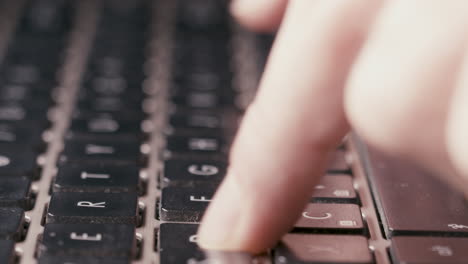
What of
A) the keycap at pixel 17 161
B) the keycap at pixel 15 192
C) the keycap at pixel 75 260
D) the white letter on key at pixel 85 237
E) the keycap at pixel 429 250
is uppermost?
the keycap at pixel 17 161

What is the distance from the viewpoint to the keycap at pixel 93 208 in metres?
0.38

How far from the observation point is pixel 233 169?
Answer: 32 centimetres

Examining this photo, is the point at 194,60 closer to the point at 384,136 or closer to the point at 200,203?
the point at 200,203

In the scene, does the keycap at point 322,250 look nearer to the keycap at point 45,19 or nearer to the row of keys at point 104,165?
the row of keys at point 104,165

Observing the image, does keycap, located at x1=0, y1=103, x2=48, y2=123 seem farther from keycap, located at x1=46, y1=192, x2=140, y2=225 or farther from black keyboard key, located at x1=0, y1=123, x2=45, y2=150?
keycap, located at x1=46, y1=192, x2=140, y2=225

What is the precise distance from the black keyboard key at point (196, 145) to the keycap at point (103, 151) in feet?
0.08

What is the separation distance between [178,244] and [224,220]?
4 cm

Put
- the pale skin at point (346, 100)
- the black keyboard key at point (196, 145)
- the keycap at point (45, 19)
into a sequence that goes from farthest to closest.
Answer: the keycap at point (45, 19), the black keyboard key at point (196, 145), the pale skin at point (346, 100)

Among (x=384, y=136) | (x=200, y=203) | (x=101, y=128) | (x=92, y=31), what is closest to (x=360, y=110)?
(x=384, y=136)

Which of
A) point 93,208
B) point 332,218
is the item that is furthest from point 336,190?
point 93,208

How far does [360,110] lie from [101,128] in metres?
0.27

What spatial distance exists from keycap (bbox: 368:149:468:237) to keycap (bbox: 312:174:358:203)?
14 mm

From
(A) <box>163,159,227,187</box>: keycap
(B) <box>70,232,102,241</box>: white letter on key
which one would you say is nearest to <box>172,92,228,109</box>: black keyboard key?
(A) <box>163,159,227,187</box>: keycap

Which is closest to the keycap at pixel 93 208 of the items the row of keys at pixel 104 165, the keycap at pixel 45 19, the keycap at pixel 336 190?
the row of keys at pixel 104 165
